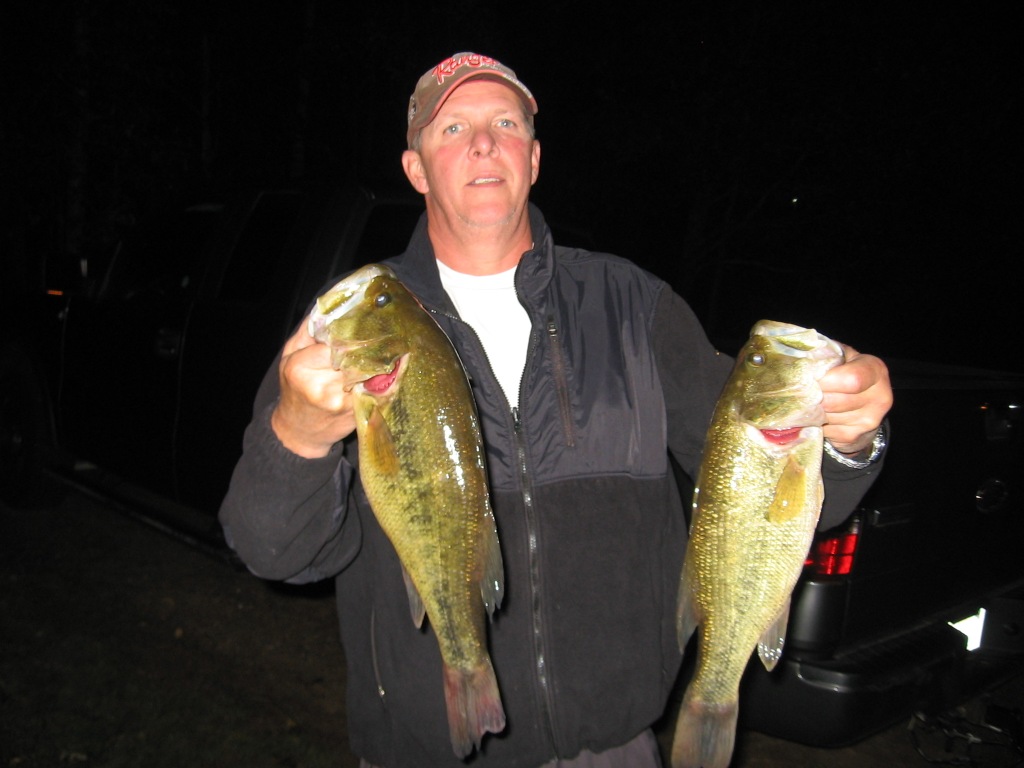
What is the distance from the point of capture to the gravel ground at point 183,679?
3.58 m

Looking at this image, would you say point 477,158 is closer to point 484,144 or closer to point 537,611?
point 484,144

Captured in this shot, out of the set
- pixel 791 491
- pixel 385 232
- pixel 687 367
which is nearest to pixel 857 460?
pixel 791 491

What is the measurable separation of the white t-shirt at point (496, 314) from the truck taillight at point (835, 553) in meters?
1.46

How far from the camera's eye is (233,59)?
16.7m

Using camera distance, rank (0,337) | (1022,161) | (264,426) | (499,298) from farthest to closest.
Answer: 1. (1022,161)
2. (0,337)
3. (499,298)
4. (264,426)

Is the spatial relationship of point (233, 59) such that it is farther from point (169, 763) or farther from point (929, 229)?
point (169, 763)

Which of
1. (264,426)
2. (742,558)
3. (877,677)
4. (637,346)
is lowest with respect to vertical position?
(877,677)

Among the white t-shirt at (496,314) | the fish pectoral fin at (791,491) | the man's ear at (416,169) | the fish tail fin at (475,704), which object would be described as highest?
the man's ear at (416,169)

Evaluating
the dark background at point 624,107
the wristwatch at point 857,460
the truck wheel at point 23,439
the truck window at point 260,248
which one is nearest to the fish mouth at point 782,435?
the wristwatch at point 857,460

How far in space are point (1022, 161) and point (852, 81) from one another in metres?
5.74

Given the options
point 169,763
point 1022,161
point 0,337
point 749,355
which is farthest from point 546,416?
point 1022,161

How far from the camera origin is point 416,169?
251 centimetres

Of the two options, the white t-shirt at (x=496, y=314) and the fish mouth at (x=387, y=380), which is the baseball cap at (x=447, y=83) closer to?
the white t-shirt at (x=496, y=314)

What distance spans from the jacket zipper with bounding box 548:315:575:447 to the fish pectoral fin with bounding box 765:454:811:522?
0.53m
